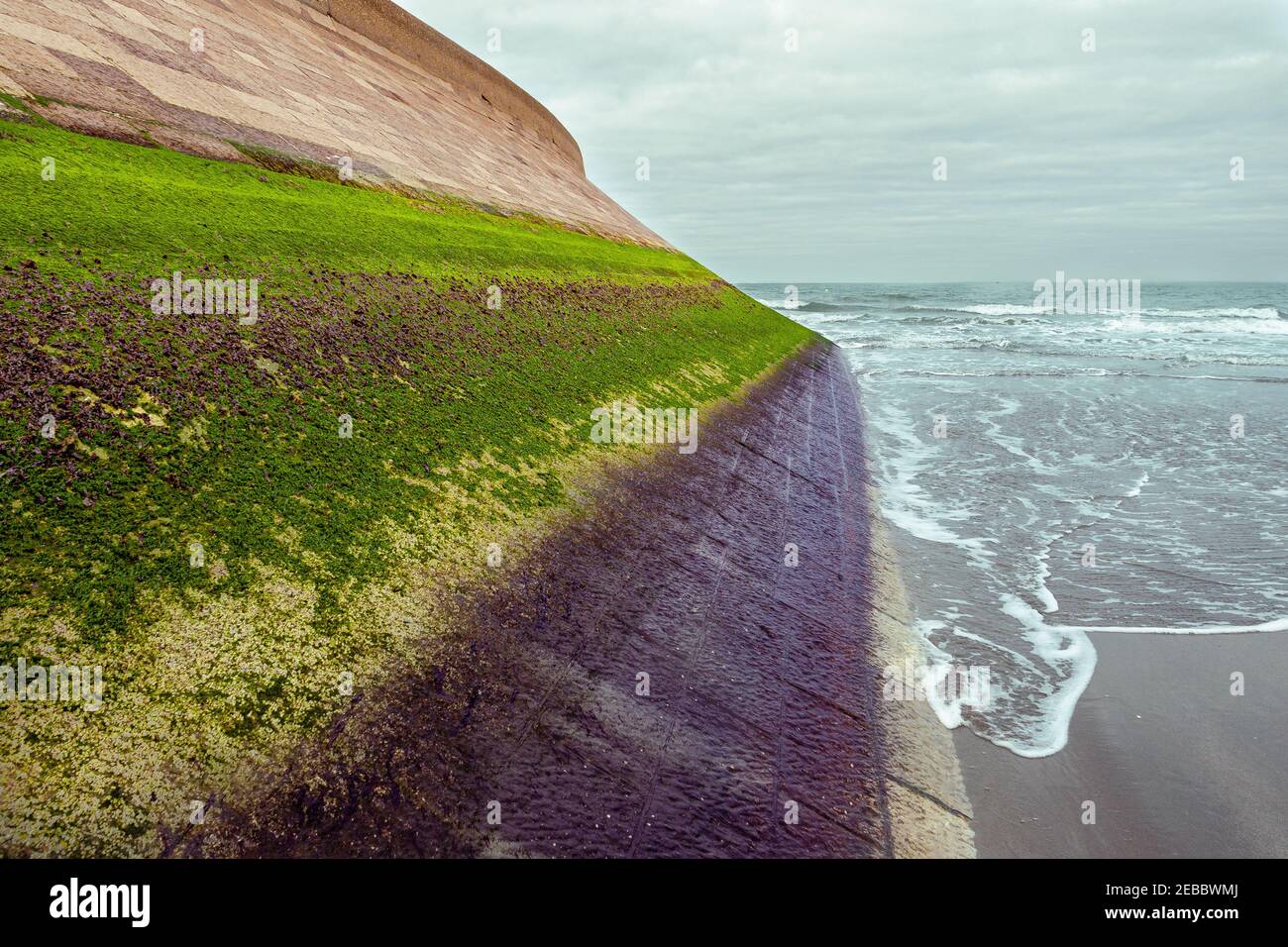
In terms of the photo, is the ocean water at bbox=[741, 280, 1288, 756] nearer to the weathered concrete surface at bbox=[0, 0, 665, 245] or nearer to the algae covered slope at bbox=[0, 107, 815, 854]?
the algae covered slope at bbox=[0, 107, 815, 854]

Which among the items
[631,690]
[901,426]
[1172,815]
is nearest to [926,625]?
[1172,815]

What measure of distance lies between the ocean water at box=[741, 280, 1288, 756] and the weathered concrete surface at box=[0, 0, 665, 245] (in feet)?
51.5

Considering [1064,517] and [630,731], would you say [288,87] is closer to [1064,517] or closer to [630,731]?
[1064,517]

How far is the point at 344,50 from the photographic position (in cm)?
3384

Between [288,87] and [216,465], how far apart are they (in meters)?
22.5

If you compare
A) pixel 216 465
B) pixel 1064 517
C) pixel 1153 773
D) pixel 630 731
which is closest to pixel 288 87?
pixel 216 465

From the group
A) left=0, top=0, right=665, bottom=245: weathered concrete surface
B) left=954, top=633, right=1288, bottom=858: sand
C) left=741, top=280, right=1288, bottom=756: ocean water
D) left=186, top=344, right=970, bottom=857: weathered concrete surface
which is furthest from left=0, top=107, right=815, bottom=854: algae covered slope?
left=741, top=280, right=1288, bottom=756: ocean water

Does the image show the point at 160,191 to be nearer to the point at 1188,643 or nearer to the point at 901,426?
the point at 1188,643

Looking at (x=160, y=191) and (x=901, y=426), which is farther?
(x=901, y=426)

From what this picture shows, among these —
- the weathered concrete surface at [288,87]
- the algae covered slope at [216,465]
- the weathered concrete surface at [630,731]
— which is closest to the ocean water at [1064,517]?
the weathered concrete surface at [630,731]

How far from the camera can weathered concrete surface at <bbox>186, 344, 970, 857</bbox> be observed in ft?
13.1

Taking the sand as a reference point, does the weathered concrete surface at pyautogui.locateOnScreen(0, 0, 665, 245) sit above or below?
above

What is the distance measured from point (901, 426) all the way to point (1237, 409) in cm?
1256
